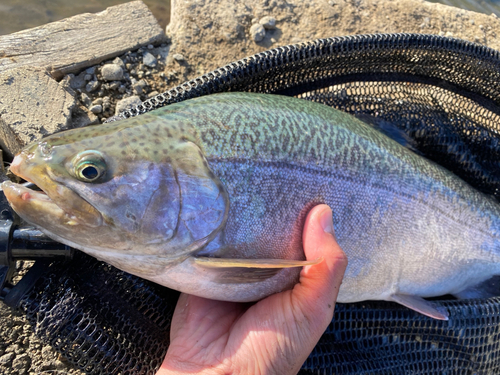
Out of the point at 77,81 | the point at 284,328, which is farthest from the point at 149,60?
the point at 284,328

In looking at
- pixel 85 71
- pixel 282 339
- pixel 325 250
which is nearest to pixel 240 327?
pixel 282 339

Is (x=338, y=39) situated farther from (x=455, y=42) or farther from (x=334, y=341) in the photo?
(x=334, y=341)

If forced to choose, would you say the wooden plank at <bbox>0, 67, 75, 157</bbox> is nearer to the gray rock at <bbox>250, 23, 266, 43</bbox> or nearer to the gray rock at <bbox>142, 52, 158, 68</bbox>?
the gray rock at <bbox>142, 52, 158, 68</bbox>

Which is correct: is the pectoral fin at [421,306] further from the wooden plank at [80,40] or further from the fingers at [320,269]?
the wooden plank at [80,40]

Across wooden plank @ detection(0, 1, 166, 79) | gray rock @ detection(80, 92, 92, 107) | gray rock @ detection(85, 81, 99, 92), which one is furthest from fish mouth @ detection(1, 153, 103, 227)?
wooden plank @ detection(0, 1, 166, 79)

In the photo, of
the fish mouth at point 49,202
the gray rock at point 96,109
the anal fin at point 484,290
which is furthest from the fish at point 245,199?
the gray rock at point 96,109

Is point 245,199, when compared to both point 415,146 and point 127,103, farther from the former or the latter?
point 127,103
